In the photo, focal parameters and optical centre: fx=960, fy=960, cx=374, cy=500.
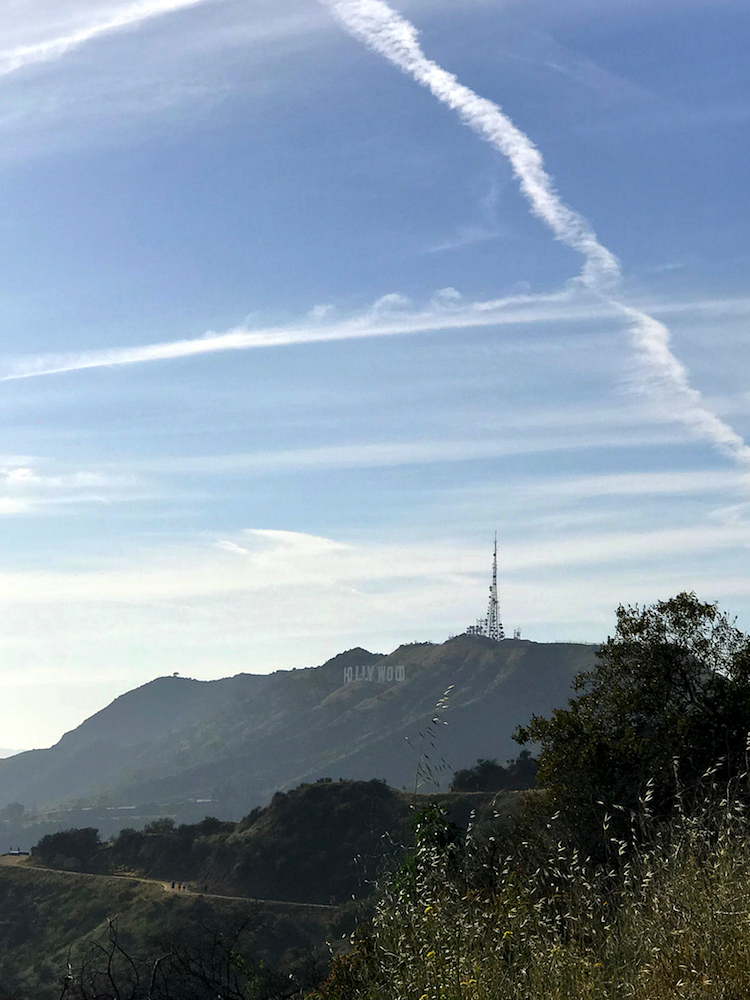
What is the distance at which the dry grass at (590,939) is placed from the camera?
4883 millimetres

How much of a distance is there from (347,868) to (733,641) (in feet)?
210

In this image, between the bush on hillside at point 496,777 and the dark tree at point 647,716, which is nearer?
the dark tree at point 647,716

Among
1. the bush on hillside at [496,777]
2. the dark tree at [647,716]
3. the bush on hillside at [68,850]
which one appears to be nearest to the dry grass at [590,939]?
the dark tree at [647,716]

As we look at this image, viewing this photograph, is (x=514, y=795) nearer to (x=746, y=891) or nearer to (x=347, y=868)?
(x=347, y=868)

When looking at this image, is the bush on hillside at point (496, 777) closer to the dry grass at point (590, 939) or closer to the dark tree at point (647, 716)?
the dark tree at point (647, 716)

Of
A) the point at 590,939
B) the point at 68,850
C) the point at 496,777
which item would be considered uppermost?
the point at 590,939

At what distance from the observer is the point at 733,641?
68.5ft

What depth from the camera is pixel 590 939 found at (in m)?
6.11

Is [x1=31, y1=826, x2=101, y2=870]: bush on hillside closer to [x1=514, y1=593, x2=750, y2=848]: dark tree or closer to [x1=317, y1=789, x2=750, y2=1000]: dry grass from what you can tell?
[x1=514, y1=593, x2=750, y2=848]: dark tree

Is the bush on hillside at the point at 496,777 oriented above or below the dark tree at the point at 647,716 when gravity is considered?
below

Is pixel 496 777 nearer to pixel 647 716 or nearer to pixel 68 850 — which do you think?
pixel 68 850

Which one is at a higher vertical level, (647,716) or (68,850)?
(647,716)

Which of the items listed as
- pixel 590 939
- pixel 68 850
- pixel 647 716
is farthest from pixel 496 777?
pixel 590 939

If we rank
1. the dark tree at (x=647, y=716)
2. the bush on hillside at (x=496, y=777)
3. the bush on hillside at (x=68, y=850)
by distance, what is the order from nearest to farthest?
the dark tree at (x=647, y=716)
the bush on hillside at (x=68, y=850)
the bush on hillside at (x=496, y=777)
